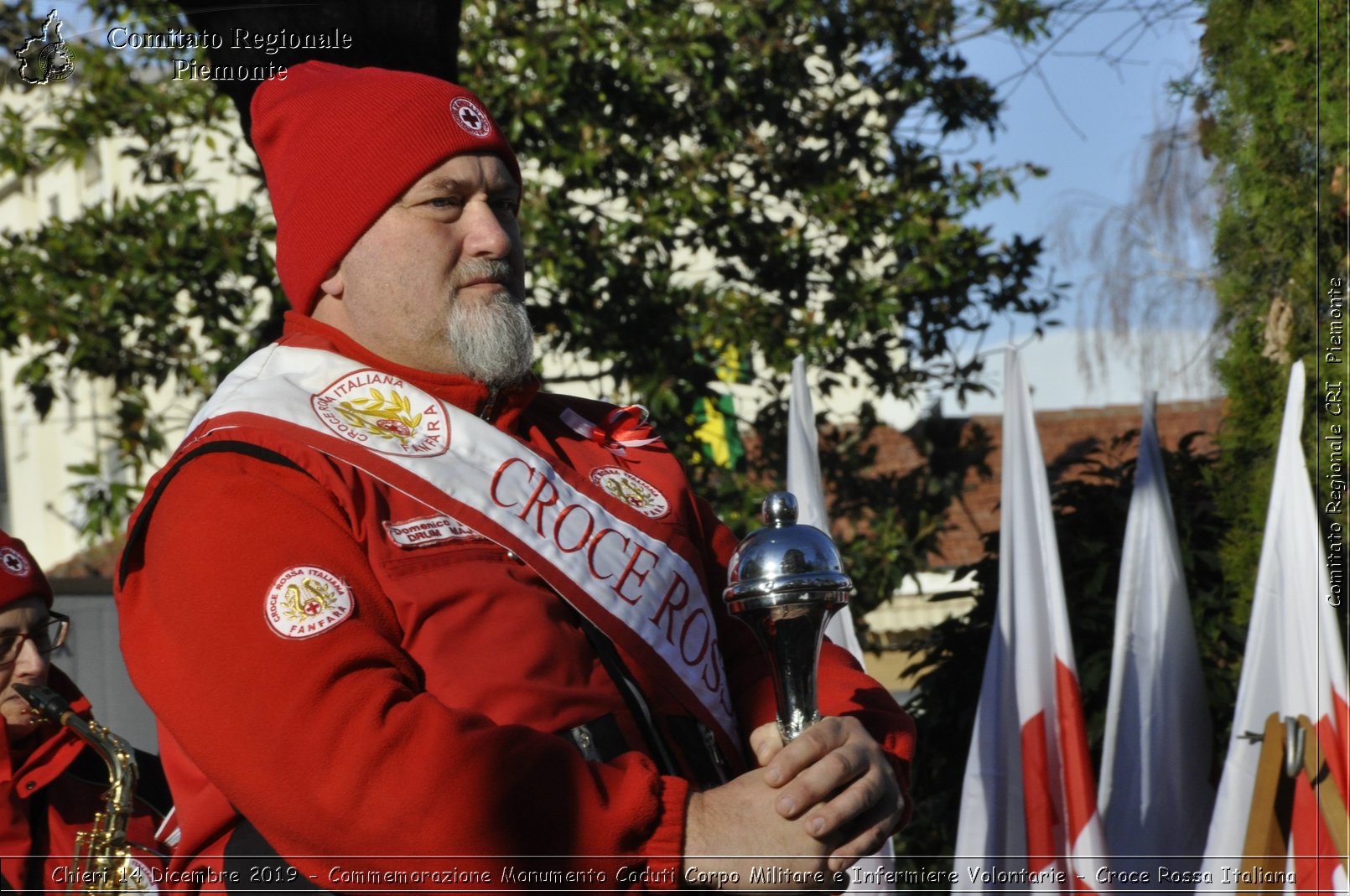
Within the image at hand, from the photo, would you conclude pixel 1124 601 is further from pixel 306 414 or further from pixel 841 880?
pixel 306 414

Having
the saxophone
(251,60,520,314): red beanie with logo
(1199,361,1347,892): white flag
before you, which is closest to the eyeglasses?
the saxophone

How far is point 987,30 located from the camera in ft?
22.6

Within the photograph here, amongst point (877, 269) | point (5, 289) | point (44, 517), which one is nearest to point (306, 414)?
point (5, 289)

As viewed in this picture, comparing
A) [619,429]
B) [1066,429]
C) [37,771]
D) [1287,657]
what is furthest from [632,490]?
[1066,429]

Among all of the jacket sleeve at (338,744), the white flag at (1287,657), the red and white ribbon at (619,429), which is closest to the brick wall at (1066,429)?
the white flag at (1287,657)

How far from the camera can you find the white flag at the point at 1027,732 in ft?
13.4

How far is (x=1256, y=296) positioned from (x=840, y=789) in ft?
11.3

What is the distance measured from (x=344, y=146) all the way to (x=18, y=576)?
72.3 inches

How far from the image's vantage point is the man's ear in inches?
101

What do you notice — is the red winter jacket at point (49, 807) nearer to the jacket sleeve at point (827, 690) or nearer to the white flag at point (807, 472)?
the jacket sleeve at point (827, 690)

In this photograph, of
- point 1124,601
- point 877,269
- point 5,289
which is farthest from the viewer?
point 877,269

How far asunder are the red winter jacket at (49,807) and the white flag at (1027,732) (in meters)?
2.21

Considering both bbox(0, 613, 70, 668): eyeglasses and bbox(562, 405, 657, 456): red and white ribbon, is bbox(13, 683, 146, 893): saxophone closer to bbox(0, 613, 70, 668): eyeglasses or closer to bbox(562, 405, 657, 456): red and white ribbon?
bbox(0, 613, 70, 668): eyeglasses

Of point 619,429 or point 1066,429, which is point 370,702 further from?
point 1066,429
